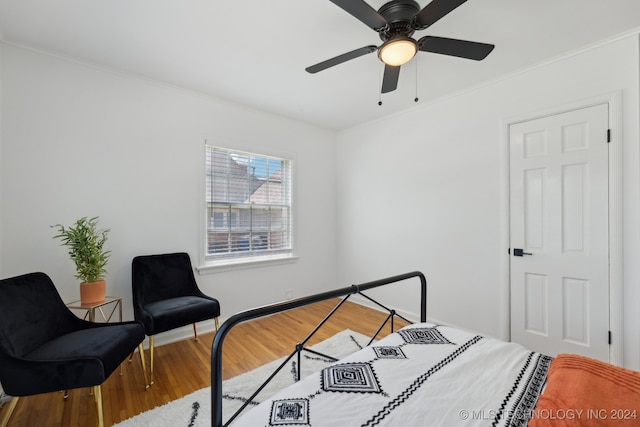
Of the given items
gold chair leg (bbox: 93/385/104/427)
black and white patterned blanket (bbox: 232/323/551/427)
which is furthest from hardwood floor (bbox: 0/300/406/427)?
black and white patterned blanket (bbox: 232/323/551/427)

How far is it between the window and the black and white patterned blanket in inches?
94.3

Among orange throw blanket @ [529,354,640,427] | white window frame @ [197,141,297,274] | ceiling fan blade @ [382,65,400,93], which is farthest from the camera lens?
white window frame @ [197,141,297,274]

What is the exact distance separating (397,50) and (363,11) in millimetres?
356

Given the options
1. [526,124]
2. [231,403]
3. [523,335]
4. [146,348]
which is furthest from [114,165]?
[523,335]

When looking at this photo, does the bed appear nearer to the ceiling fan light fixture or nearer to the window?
the ceiling fan light fixture

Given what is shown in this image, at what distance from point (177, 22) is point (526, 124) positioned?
2993 millimetres

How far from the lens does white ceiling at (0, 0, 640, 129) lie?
5.92 feet

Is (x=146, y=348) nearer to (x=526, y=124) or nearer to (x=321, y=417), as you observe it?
(x=321, y=417)

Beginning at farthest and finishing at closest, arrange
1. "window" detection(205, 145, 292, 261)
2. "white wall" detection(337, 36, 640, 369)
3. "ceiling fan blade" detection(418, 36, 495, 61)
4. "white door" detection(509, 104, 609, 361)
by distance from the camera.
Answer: "window" detection(205, 145, 292, 261) → "white door" detection(509, 104, 609, 361) → "white wall" detection(337, 36, 640, 369) → "ceiling fan blade" detection(418, 36, 495, 61)

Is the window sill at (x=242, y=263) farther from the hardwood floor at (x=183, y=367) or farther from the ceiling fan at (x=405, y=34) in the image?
the ceiling fan at (x=405, y=34)

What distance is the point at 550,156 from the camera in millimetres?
2426

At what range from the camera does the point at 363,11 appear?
1495 millimetres

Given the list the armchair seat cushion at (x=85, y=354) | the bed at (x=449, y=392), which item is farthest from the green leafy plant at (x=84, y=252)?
the bed at (x=449, y=392)

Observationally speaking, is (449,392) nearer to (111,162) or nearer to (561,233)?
(561,233)
